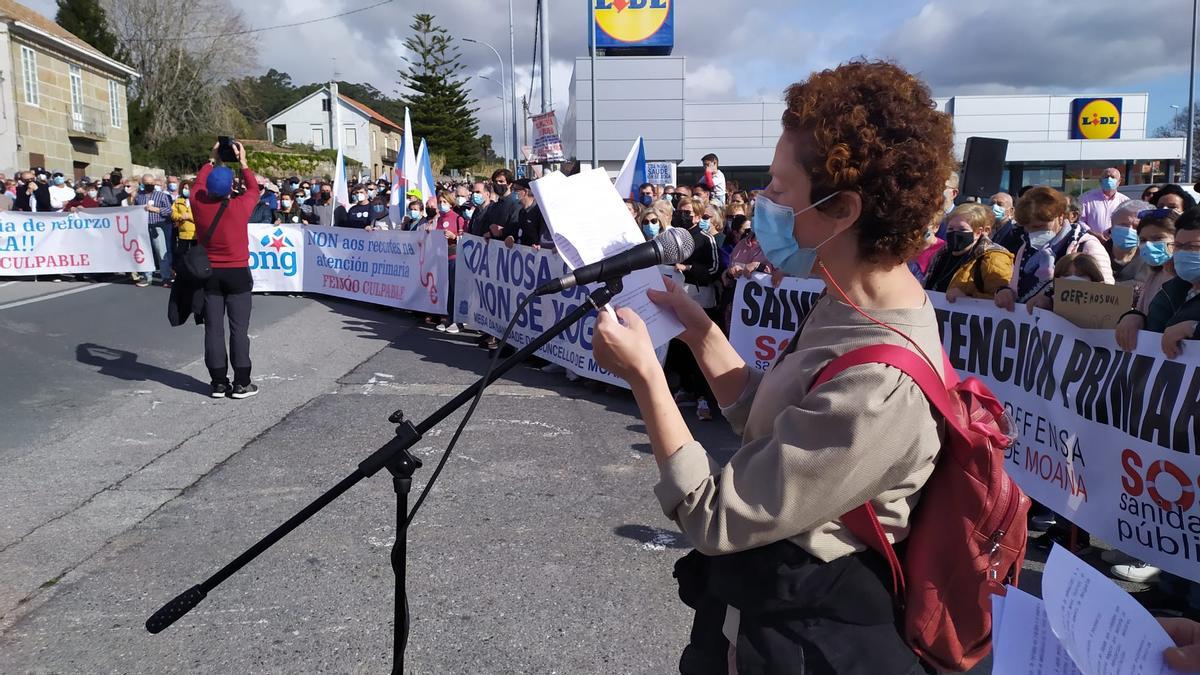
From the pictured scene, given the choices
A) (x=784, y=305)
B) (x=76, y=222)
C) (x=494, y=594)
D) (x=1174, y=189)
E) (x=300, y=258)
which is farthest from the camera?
(x=76, y=222)

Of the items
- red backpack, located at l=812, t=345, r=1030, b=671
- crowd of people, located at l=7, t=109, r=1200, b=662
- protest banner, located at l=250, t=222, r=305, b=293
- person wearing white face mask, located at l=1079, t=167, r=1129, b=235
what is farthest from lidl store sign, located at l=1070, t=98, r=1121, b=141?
red backpack, located at l=812, t=345, r=1030, b=671

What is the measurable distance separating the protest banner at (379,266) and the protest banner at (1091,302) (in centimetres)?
883

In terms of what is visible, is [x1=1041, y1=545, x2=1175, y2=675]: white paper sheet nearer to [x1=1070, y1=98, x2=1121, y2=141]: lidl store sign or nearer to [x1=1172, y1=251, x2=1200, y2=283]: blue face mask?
[x1=1172, y1=251, x2=1200, y2=283]: blue face mask

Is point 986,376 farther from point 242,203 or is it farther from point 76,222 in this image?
point 76,222

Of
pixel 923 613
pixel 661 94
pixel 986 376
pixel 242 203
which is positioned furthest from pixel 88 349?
pixel 661 94

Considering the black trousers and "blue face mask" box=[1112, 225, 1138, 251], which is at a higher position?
"blue face mask" box=[1112, 225, 1138, 251]

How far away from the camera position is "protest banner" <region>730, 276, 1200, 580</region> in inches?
148

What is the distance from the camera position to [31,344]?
9.34 m

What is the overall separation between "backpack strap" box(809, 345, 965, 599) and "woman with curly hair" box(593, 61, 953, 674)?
17 millimetres

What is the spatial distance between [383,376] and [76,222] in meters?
10.6

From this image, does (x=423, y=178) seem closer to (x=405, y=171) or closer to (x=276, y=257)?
(x=405, y=171)

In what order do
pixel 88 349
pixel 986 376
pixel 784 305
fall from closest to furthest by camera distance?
pixel 986 376 → pixel 784 305 → pixel 88 349

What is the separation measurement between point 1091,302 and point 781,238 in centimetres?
349

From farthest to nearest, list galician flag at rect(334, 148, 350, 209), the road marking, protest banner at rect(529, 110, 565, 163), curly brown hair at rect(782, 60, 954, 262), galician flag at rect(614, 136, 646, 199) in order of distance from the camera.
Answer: protest banner at rect(529, 110, 565, 163) → galician flag at rect(334, 148, 350, 209) → the road marking → galician flag at rect(614, 136, 646, 199) → curly brown hair at rect(782, 60, 954, 262)
